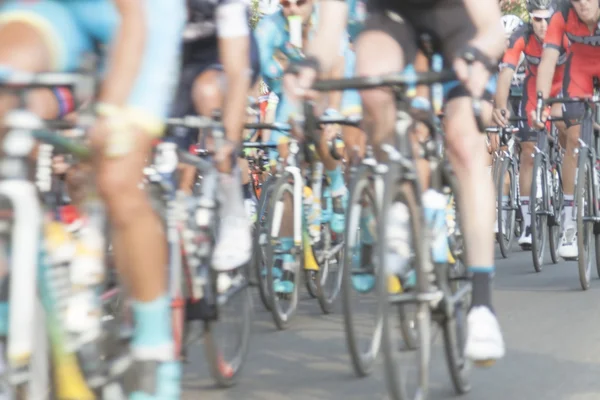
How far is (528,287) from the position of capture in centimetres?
924

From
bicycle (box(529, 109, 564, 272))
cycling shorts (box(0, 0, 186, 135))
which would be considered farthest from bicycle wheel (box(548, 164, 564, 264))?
cycling shorts (box(0, 0, 186, 135))

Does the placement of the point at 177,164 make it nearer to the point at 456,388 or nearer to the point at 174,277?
the point at 174,277

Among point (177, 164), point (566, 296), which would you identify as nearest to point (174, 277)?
point (177, 164)

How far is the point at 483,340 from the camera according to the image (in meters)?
A: 4.73

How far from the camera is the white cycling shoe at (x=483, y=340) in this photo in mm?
4715

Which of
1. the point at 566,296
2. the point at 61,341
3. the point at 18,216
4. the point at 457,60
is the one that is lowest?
the point at 566,296

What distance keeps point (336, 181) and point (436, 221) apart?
3.24 meters

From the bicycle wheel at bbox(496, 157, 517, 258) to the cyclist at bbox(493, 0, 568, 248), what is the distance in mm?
159

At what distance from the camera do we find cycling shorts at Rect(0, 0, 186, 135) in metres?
3.80

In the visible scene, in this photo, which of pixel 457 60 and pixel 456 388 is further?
pixel 456 388

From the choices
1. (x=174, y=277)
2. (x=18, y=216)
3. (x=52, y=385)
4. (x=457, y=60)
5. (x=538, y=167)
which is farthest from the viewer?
(x=538, y=167)

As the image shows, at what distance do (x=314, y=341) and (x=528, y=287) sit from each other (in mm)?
2890

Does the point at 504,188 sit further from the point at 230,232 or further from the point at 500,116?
the point at 230,232

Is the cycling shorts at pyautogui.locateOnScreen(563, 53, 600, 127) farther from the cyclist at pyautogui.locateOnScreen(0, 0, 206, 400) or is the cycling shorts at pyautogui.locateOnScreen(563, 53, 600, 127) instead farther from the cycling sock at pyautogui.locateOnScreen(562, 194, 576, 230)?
the cyclist at pyautogui.locateOnScreen(0, 0, 206, 400)
